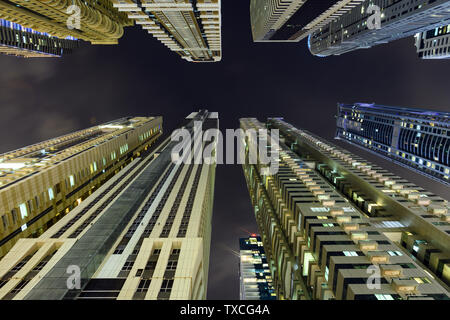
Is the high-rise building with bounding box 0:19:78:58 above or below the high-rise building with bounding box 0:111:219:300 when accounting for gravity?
above

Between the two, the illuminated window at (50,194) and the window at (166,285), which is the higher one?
the illuminated window at (50,194)

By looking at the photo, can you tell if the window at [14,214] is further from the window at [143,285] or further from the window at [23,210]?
the window at [143,285]

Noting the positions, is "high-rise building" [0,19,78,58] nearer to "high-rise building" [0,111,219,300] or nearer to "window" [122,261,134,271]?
"high-rise building" [0,111,219,300]

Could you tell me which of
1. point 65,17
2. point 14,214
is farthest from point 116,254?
point 65,17

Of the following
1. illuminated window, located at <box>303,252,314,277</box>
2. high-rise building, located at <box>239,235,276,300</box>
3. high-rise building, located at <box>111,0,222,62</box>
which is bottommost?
high-rise building, located at <box>239,235,276,300</box>

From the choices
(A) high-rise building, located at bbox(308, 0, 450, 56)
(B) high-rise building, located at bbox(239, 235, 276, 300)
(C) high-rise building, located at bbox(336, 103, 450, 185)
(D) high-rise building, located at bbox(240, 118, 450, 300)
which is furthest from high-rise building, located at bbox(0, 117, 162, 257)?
(C) high-rise building, located at bbox(336, 103, 450, 185)

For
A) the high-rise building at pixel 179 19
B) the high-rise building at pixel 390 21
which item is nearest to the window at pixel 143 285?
the high-rise building at pixel 179 19

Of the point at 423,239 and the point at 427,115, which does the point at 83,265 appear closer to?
the point at 423,239

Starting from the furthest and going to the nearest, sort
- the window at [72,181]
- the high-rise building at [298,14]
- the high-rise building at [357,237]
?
the high-rise building at [298,14], the window at [72,181], the high-rise building at [357,237]
